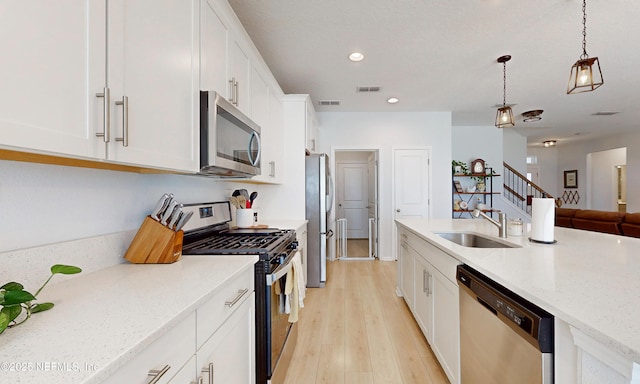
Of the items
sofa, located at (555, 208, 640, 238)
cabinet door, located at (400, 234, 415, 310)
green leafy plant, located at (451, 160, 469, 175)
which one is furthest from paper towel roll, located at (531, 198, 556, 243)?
green leafy plant, located at (451, 160, 469, 175)

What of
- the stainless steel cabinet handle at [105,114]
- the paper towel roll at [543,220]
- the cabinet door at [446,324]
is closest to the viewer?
the stainless steel cabinet handle at [105,114]

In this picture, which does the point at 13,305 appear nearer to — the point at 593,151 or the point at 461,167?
the point at 461,167

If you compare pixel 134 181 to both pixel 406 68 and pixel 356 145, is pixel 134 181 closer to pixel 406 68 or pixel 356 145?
pixel 406 68

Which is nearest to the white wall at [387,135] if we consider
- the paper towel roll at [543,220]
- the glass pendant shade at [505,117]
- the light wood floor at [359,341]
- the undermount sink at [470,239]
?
the glass pendant shade at [505,117]

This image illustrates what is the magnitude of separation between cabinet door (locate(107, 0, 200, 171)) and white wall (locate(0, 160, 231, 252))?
30 cm

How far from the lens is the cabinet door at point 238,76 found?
6.11 feet

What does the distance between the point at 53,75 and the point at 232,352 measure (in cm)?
110

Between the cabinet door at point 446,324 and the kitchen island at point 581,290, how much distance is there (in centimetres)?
25

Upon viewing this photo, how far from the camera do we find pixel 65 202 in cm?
106

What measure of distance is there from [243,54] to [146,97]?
1255 mm

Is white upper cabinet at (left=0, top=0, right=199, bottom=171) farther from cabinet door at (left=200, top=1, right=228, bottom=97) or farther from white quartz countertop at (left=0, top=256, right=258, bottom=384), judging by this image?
white quartz countertop at (left=0, top=256, right=258, bottom=384)

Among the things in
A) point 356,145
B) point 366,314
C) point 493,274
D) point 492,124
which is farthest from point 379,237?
point 493,274

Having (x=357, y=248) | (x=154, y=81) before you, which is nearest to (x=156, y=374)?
(x=154, y=81)

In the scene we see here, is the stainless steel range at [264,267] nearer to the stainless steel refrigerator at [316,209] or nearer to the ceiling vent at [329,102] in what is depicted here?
the stainless steel refrigerator at [316,209]
